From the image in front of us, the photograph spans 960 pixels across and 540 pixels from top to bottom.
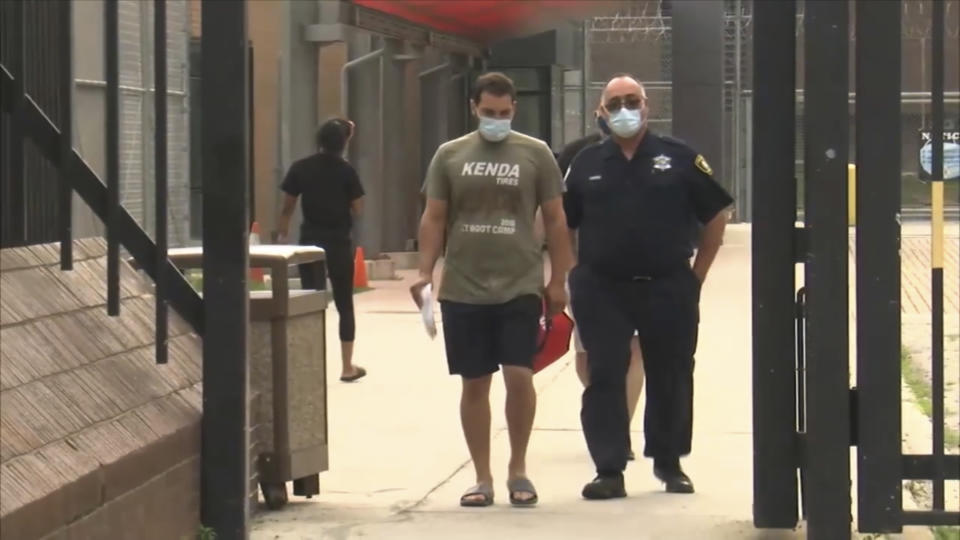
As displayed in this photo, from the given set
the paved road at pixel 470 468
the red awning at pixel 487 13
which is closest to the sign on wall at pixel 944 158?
the paved road at pixel 470 468

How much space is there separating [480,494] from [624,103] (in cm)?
178

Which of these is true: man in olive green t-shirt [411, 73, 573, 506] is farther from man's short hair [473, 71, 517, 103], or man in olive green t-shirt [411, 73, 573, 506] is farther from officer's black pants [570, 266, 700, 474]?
officer's black pants [570, 266, 700, 474]

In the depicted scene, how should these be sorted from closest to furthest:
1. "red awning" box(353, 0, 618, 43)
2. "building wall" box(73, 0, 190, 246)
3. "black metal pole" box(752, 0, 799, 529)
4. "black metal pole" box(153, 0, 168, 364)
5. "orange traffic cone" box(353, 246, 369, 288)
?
"black metal pole" box(153, 0, 168, 364)
"black metal pole" box(752, 0, 799, 529)
"building wall" box(73, 0, 190, 246)
"orange traffic cone" box(353, 246, 369, 288)
"red awning" box(353, 0, 618, 43)

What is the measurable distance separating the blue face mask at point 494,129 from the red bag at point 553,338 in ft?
2.87

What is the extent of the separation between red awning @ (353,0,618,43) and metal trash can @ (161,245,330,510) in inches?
506

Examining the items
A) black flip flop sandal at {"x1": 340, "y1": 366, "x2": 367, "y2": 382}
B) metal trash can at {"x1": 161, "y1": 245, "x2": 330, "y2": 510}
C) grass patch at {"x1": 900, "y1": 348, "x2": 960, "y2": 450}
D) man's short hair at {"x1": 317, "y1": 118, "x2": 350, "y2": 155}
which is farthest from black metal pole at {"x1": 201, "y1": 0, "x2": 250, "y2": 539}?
black flip flop sandal at {"x1": 340, "y1": 366, "x2": 367, "y2": 382}

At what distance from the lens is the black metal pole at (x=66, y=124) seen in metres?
5.07

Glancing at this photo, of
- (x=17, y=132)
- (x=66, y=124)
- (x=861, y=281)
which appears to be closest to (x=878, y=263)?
(x=861, y=281)

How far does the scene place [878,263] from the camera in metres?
5.42

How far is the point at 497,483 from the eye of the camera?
7734mm

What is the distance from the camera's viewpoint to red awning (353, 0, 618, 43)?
20.9 meters

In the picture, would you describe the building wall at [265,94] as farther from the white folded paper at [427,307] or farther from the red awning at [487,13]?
the white folded paper at [427,307]

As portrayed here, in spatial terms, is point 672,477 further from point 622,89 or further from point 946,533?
point 622,89

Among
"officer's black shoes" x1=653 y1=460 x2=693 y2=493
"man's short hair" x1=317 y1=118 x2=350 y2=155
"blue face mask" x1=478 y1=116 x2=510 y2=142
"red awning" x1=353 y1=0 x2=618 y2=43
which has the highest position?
"red awning" x1=353 y1=0 x2=618 y2=43
